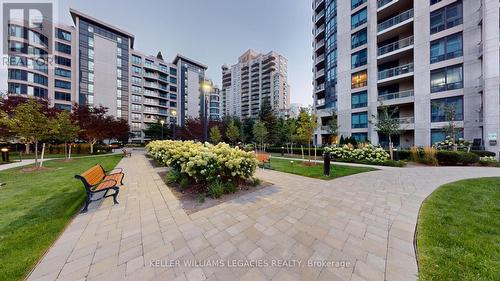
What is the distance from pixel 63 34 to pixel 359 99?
68.9 metres

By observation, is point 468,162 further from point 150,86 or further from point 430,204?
point 150,86

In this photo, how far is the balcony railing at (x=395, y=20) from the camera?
22.0m

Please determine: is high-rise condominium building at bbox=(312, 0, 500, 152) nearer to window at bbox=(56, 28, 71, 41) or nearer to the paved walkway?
the paved walkway

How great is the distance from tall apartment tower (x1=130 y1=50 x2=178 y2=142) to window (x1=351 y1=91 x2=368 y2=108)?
46.2m

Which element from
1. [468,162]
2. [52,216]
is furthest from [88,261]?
[468,162]

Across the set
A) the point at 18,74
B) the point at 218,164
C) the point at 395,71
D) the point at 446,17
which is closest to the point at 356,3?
the point at 446,17

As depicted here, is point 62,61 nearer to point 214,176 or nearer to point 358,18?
point 214,176

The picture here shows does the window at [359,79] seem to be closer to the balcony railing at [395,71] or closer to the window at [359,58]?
the window at [359,58]

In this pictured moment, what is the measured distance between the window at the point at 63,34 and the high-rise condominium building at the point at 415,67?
6184 centimetres

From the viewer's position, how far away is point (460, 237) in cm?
321

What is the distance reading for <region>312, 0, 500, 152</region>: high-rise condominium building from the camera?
16653mm

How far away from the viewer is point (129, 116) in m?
53.5

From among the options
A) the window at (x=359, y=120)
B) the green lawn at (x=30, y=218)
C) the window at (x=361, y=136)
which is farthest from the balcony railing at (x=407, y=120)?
the green lawn at (x=30, y=218)

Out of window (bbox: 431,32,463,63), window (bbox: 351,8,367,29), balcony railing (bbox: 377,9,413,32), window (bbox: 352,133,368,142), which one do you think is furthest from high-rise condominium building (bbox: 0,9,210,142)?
window (bbox: 431,32,463,63)
